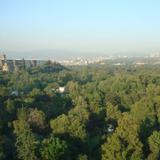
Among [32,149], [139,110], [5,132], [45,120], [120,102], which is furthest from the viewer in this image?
[120,102]

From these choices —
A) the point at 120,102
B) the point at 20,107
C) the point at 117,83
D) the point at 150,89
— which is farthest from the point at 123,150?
the point at 117,83

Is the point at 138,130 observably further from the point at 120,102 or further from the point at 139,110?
the point at 120,102

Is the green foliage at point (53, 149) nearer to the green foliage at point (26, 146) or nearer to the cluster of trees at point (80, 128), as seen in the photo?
the cluster of trees at point (80, 128)

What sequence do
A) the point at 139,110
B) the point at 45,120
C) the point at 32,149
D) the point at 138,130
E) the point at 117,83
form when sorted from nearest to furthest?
the point at 32,149 → the point at 138,130 → the point at 45,120 → the point at 139,110 → the point at 117,83

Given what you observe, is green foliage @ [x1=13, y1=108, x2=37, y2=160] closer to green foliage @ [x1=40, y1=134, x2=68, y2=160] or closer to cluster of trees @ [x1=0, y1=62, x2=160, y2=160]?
cluster of trees @ [x1=0, y1=62, x2=160, y2=160]

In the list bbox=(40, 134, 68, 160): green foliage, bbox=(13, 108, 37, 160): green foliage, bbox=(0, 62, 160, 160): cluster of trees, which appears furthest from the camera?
bbox=(0, 62, 160, 160): cluster of trees

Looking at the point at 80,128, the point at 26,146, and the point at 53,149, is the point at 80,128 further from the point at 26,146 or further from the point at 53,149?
the point at 26,146

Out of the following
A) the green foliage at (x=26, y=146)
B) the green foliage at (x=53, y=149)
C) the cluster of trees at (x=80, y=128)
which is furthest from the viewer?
the cluster of trees at (x=80, y=128)

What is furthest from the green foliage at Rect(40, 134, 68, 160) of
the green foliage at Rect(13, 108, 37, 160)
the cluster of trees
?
the green foliage at Rect(13, 108, 37, 160)

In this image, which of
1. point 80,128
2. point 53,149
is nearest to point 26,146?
point 53,149

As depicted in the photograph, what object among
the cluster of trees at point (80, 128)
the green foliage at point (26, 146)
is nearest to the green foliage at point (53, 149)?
the cluster of trees at point (80, 128)

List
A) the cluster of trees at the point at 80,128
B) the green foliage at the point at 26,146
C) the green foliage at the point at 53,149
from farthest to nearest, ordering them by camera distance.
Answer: the cluster of trees at the point at 80,128
the green foliage at the point at 53,149
the green foliage at the point at 26,146
